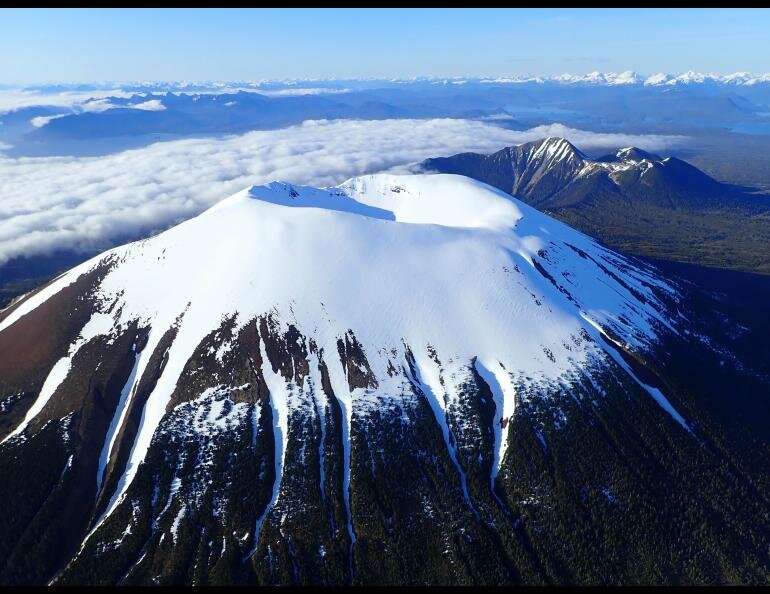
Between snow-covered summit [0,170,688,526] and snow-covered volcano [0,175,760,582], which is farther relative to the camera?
snow-covered summit [0,170,688,526]

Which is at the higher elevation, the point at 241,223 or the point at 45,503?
the point at 241,223

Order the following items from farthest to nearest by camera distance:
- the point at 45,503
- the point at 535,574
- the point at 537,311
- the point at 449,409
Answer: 1. the point at 537,311
2. the point at 449,409
3. the point at 45,503
4. the point at 535,574

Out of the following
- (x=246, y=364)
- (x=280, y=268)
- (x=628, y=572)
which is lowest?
(x=628, y=572)

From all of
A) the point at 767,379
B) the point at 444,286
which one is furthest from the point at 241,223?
the point at 767,379

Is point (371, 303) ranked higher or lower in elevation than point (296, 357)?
higher

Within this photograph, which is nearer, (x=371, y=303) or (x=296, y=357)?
(x=296, y=357)

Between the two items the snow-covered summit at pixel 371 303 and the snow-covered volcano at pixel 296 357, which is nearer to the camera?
the snow-covered volcano at pixel 296 357

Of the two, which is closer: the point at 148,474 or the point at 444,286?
the point at 148,474

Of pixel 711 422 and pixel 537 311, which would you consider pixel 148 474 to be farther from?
pixel 711 422
